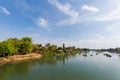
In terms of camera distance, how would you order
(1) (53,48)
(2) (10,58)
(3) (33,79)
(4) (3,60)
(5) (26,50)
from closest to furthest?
(3) (33,79) → (4) (3,60) → (2) (10,58) → (5) (26,50) → (1) (53,48)

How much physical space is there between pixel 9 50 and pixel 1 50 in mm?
3172

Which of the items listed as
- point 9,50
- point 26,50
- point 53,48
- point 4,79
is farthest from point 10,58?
point 53,48

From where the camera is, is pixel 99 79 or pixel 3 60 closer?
pixel 99 79

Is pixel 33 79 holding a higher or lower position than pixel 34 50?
lower

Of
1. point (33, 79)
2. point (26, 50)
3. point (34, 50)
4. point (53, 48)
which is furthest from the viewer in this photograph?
point (53, 48)

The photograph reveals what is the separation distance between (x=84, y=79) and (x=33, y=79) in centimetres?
914

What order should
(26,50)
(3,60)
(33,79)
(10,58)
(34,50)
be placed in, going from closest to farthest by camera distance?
(33,79) < (3,60) < (10,58) < (26,50) < (34,50)

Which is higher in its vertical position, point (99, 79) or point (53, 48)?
point (53, 48)

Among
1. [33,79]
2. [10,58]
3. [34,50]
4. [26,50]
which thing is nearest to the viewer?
[33,79]

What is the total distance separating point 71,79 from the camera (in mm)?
27609

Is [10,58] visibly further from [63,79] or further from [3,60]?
[63,79]

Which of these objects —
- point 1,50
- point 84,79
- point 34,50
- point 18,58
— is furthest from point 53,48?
point 84,79

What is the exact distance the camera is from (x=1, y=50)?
52.3 metres

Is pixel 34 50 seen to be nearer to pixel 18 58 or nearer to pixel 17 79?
pixel 18 58
